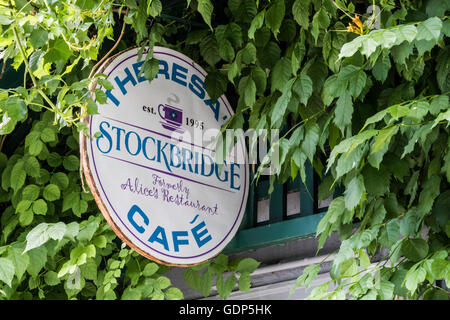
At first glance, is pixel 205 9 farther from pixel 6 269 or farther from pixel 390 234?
pixel 6 269

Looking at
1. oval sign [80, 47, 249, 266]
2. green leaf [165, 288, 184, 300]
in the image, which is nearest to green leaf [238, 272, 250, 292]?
green leaf [165, 288, 184, 300]

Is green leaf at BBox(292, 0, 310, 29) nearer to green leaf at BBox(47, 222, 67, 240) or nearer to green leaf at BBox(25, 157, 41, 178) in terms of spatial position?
green leaf at BBox(47, 222, 67, 240)

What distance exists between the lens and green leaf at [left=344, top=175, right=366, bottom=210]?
3834mm

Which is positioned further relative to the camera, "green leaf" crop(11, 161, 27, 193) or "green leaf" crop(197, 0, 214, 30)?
"green leaf" crop(11, 161, 27, 193)

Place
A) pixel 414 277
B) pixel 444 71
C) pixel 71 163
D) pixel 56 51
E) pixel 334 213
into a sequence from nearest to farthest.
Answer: pixel 414 277
pixel 444 71
pixel 334 213
pixel 56 51
pixel 71 163

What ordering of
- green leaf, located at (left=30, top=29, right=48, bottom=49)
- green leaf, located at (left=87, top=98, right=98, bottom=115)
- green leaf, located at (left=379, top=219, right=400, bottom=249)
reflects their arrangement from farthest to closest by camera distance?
green leaf, located at (left=30, top=29, right=48, bottom=49) → green leaf, located at (left=87, top=98, right=98, bottom=115) → green leaf, located at (left=379, top=219, right=400, bottom=249)

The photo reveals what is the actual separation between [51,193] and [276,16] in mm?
1969

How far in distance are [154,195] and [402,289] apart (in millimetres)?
1281

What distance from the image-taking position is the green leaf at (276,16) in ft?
14.2

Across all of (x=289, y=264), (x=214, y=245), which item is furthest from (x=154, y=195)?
(x=289, y=264)

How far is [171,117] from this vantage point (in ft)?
15.0

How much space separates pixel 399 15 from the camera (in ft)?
13.0

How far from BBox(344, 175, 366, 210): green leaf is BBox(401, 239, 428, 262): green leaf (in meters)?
0.31

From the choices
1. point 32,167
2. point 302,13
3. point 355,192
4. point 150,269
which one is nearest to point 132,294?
point 150,269
